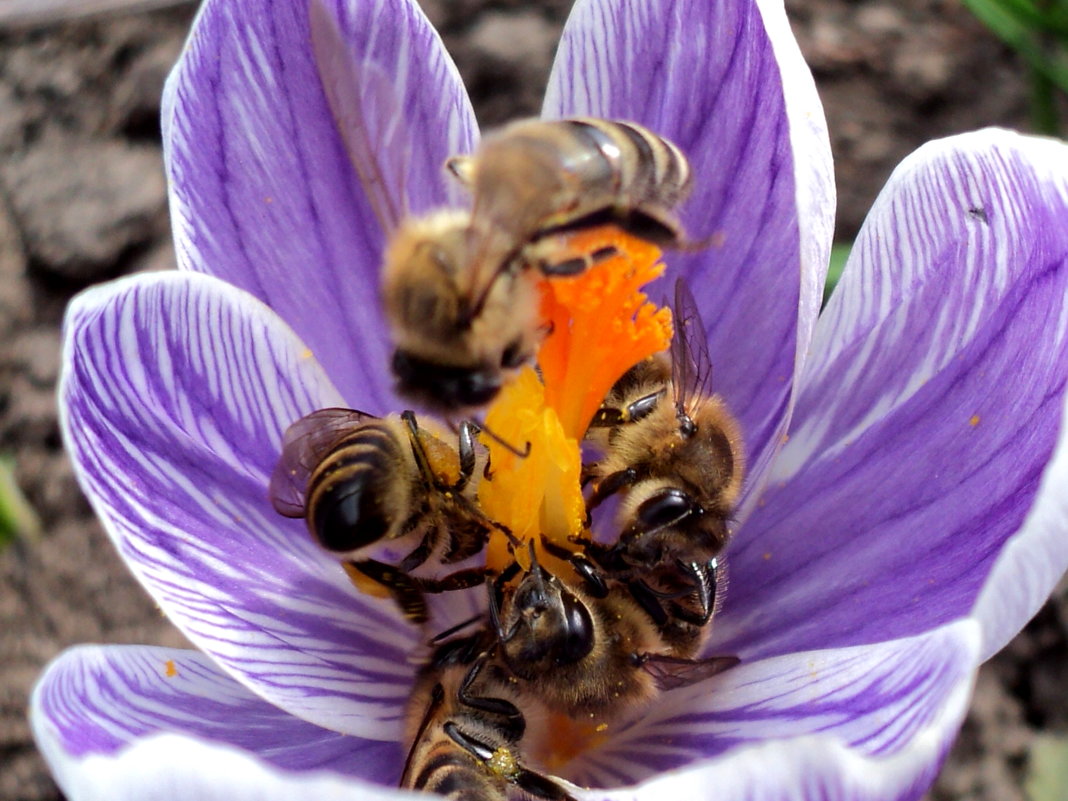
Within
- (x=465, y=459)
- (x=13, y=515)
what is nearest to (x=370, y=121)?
(x=465, y=459)

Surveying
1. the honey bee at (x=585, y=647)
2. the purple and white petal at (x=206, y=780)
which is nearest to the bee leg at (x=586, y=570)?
the honey bee at (x=585, y=647)

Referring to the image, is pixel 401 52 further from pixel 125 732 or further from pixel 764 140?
pixel 125 732

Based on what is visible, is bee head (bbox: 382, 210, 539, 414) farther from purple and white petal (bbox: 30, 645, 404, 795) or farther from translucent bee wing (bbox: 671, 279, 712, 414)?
purple and white petal (bbox: 30, 645, 404, 795)

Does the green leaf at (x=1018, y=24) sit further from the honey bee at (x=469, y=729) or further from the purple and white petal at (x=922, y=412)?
the honey bee at (x=469, y=729)

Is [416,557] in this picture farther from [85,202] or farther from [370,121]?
[85,202]

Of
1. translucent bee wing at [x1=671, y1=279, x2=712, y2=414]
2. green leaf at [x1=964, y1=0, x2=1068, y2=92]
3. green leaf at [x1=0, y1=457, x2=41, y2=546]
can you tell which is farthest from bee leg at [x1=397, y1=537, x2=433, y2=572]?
green leaf at [x1=964, y1=0, x2=1068, y2=92]
